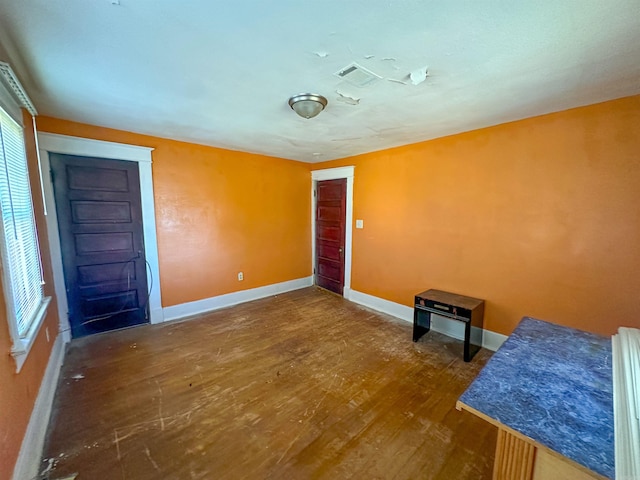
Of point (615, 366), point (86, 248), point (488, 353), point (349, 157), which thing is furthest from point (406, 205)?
Result: point (86, 248)

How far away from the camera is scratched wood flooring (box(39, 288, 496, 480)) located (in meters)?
1.53

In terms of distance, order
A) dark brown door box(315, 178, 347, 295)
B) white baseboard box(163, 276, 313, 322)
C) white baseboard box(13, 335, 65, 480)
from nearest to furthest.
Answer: white baseboard box(13, 335, 65, 480) → white baseboard box(163, 276, 313, 322) → dark brown door box(315, 178, 347, 295)

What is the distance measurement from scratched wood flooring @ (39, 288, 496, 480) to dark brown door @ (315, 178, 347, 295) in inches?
62.2

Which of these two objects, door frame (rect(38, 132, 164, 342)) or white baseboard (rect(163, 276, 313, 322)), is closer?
door frame (rect(38, 132, 164, 342))

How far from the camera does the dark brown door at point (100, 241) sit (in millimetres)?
2775

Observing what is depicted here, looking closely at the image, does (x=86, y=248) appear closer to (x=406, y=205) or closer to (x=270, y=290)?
(x=270, y=290)

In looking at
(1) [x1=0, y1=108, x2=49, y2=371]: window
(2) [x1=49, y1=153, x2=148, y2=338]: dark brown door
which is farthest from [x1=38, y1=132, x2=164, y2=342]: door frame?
(1) [x1=0, y1=108, x2=49, y2=371]: window

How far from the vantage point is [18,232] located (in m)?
1.80

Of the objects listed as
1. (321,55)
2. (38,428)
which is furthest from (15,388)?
(321,55)

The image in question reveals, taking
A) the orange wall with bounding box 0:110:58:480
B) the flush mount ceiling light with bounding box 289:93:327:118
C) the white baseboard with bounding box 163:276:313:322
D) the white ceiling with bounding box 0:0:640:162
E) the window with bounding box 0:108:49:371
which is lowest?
the white baseboard with bounding box 163:276:313:322

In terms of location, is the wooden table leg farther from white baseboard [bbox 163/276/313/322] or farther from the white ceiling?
white baseboard [bbox 163/276/313/322]

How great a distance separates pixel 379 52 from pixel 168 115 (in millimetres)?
2050

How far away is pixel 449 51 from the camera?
1415 millimetres

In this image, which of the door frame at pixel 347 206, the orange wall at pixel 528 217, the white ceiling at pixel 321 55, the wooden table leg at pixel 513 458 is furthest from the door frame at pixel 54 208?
the wooden table leg at pixel 513 458
